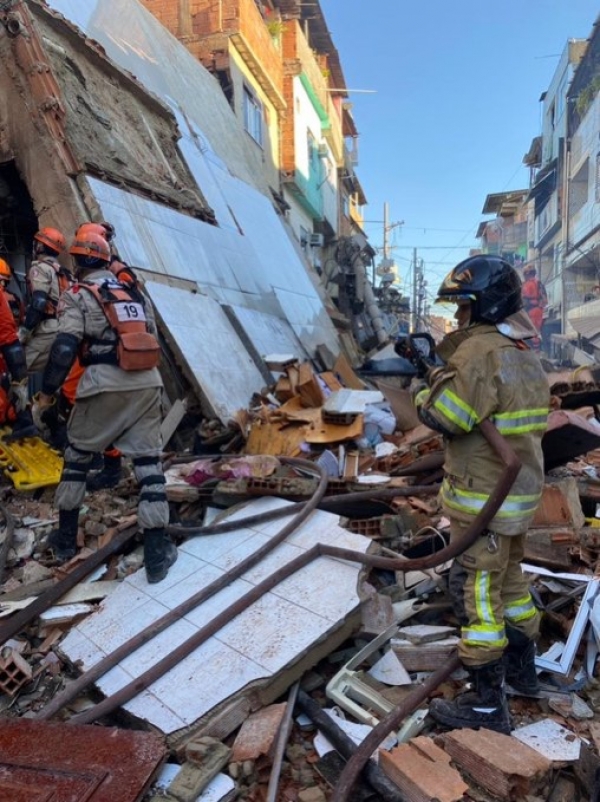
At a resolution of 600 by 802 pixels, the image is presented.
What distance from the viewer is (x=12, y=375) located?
4.56 metres

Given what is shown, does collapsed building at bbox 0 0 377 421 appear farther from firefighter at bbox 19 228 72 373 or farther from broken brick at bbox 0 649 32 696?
broken brick at bbox 0 649 32 696

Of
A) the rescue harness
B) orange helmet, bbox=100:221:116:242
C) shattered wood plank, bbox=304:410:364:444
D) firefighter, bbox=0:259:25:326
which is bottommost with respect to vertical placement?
shattered wood plank, bbox=304:410:364:444

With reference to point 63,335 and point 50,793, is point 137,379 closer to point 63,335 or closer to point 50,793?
point 63,335

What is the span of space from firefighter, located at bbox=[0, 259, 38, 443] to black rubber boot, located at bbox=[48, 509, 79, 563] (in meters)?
1.59

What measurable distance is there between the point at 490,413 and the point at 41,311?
3.46m

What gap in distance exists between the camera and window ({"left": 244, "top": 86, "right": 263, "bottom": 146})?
13.3m

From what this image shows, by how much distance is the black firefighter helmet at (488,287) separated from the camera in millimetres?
2312

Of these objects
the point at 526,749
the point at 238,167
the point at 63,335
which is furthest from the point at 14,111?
the point at 526,749

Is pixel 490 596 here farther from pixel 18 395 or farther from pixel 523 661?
pixel 18 395

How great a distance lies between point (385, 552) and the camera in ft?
9.98

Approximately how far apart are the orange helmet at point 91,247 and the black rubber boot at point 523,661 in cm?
306

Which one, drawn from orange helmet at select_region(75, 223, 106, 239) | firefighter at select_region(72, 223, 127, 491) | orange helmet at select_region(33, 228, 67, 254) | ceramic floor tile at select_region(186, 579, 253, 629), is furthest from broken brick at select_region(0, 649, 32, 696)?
orange helmet at select_region(33, 228, 67, 254)

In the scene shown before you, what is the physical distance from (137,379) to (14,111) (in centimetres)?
409

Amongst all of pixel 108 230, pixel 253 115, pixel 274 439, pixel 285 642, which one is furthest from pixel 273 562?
pixel 253 115
